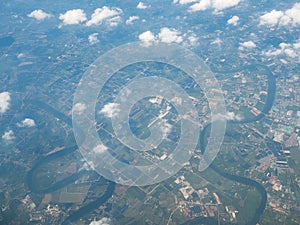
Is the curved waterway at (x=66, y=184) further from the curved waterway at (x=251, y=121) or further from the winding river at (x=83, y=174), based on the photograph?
the curved waterway at (x=251, y=121)

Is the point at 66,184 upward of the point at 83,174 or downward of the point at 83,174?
downward

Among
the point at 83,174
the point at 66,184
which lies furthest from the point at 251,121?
the point at 66,184

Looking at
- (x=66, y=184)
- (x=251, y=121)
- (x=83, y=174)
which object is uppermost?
(x=83, y=174)

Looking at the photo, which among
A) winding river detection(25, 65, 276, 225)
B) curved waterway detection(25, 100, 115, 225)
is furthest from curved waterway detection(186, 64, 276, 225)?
curved waterway detection(25, 100, 115, 225)

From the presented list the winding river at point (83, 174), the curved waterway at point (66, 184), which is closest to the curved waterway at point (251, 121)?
the winding river at point (83, 174)

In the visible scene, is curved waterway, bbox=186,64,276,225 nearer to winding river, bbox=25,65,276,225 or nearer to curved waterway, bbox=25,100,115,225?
winding river, bbox=25,65,276,225

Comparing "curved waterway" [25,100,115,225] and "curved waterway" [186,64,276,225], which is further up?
"curved waterway" [25,100,115,225]

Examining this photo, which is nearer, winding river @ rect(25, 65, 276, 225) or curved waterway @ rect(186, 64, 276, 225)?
curved waterway @ rect(186, 64, 276, 225)

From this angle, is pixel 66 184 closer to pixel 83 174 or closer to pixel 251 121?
pixel 83 174

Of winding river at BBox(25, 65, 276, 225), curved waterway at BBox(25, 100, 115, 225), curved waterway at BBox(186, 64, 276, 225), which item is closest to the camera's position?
curved waterway at BBox(186, 64, 276, 225)

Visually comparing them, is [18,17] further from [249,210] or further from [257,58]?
[249,210]

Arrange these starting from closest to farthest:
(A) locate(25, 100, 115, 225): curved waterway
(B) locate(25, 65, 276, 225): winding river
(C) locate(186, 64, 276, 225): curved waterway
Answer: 1. (C) locate(186, 64, 276, 225): curved waterway
2. (B) locate(25, 65, 276, 225): winding river
3. (A) locate(25, 100, 115, 225): curved waterway
